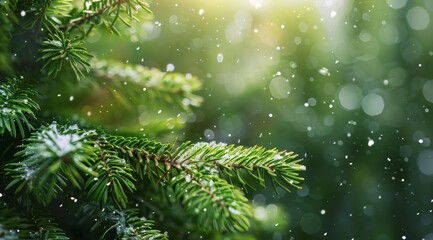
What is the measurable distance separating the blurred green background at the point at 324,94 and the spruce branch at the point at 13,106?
0.73 metres

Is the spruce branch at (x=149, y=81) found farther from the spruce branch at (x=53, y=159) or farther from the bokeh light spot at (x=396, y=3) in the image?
the bokeh light spot at (x=396, y=3)

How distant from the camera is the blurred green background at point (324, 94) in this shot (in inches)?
50.4

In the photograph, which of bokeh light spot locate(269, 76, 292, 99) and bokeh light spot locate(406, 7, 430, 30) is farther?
bokeh light spot locate(406, 7, 430, 30)

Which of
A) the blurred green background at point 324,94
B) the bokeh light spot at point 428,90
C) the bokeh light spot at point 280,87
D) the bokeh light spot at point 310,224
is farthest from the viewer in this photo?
the bokeh light spot at point 428,90

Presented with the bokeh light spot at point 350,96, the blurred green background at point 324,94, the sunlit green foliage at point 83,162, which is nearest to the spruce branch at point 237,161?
the sunlit green foliage at point 83,162

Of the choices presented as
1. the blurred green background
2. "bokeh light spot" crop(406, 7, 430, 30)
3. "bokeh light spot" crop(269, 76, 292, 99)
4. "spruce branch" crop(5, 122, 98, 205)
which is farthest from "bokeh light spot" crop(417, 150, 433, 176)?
"spruce branch" crop(5, 122, 98, 205)

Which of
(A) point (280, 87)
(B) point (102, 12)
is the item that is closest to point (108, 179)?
(B) point (102, 12)

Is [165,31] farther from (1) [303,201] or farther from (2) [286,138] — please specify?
(1) [303,201]

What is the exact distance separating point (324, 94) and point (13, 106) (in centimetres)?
118

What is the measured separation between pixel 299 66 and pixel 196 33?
37 cm

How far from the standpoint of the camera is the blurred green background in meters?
1.28

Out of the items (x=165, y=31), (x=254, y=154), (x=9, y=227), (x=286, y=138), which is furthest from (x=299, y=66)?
(x=9, y=227)

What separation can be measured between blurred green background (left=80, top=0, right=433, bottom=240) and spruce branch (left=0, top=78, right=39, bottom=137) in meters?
0.73

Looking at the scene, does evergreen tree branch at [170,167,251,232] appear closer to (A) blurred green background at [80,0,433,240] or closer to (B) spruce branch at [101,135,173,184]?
(B) spruce branch at [101,135,173,184]
